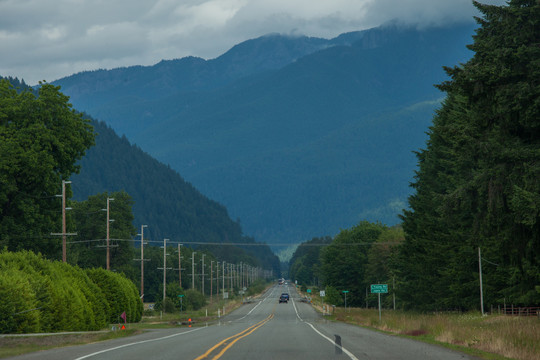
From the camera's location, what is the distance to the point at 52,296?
36125mm

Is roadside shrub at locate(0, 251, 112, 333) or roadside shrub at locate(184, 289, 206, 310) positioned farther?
roadside shrub at locate(184, 289, 206, 310)

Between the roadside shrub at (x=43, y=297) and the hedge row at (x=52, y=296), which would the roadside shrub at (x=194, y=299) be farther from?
the roadside shrub at (x=43, y=297)

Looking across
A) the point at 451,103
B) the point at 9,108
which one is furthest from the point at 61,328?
the point at 451,103

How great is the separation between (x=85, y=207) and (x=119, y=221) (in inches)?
225

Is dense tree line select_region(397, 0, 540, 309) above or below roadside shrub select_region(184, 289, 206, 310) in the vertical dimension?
above

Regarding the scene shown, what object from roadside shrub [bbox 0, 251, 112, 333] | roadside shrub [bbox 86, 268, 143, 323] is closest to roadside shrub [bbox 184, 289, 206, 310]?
roadside shrub [bbox 86, 268, 143, 323]

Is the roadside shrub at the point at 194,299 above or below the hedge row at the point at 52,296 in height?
below

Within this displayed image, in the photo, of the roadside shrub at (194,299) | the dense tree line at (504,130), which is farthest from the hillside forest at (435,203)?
the roadside shrub at (194,299)

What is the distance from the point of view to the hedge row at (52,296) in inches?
1195

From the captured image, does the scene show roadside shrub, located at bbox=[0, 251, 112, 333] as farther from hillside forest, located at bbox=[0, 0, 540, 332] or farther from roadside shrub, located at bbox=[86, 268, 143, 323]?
roadside shrub, located at bbox=[86, 268, 143, 323]

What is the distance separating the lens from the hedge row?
1195 inches

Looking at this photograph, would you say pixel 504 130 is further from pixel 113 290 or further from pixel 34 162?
pixel 34 162

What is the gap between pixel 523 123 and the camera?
25219mm

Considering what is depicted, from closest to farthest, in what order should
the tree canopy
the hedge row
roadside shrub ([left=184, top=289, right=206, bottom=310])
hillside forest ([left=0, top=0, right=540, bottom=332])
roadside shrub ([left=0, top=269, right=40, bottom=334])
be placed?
hillside forest ([left=0, top=0, right=540, bottom=332])
roadside shrub ([left=0, top=269, right=40, bottom=334])
the hedge row
the tree canopy
roadside shrub ([left=184, top=289, right=206, bottom=310])
